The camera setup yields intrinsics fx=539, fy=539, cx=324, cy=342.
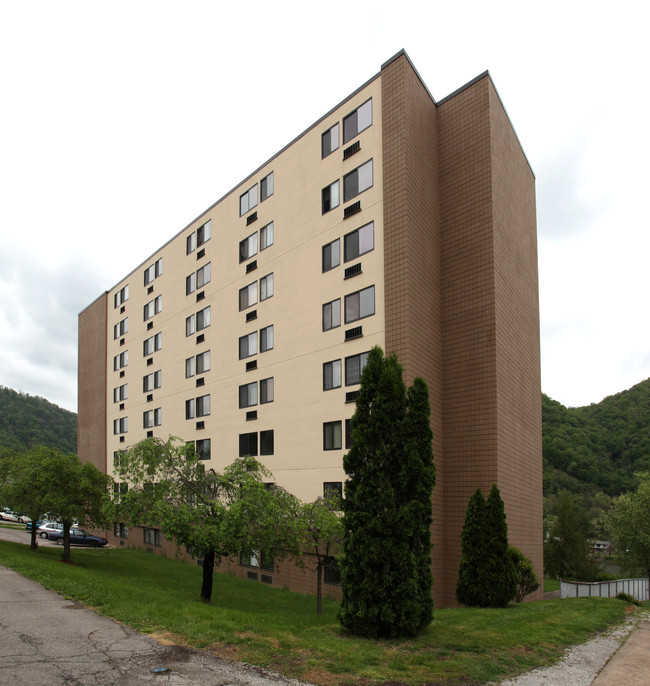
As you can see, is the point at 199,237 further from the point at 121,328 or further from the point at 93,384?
the point at 93,384

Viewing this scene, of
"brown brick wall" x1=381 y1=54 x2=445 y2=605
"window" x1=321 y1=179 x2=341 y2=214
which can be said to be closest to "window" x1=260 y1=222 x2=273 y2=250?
"window" x1=321 y1=179 x2=341 y2=214

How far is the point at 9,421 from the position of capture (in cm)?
9919

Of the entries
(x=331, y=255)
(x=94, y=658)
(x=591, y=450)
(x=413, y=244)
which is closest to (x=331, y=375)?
(x=331, y=255)

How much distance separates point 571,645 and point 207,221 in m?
29.4

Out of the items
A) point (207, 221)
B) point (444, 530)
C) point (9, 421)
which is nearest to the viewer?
point (444, 530)

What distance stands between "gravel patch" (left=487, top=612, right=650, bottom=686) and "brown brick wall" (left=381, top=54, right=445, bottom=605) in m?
8.25

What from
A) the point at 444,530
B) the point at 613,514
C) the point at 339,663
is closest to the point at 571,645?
the point at 339,663

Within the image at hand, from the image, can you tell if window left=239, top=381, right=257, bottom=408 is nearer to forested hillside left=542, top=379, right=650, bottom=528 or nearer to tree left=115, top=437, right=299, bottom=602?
tree left=115, top=437, right=299, bottom=602

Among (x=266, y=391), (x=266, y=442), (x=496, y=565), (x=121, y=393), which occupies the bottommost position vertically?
(x=496, y=565)

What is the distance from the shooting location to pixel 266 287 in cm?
2759

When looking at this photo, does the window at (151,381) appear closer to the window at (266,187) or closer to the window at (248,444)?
the window at (248,444)

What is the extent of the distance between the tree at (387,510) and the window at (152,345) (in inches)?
1100

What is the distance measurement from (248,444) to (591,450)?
8937 centimetres

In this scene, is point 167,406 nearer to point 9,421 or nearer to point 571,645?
point 571,645
